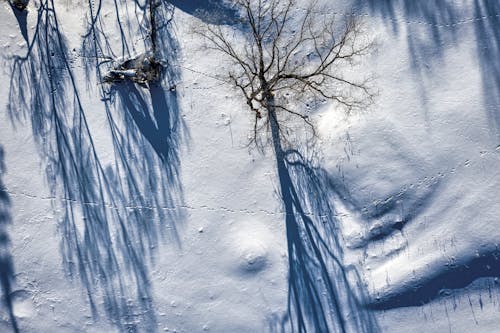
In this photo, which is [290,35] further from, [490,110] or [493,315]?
[493,315]

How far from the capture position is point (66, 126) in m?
10.4

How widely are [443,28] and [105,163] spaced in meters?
7.81

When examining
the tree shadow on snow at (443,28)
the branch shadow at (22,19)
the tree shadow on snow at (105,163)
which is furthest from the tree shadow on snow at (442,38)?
the branch shadow at (22,19)

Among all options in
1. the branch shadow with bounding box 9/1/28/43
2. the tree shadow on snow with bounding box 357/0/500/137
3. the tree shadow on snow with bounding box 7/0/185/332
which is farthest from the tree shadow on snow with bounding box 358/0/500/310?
the branch shadow with bounding box 9/1/28/43

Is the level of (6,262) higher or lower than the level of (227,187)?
lower

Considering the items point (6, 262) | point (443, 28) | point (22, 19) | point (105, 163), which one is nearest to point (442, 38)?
point (443, 28)

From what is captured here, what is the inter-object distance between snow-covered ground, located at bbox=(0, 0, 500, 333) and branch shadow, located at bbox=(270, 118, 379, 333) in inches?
1.2

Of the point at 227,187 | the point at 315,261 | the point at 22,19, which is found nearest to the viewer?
the point at 315,261

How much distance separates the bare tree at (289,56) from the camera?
10.1m

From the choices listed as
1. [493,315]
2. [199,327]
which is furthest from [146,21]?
[493,315]

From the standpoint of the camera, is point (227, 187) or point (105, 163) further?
point (105, 163)

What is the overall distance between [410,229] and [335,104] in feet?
9.91

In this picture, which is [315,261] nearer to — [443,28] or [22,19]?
[443,28]

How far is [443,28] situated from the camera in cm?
1030
